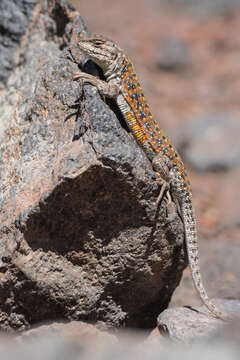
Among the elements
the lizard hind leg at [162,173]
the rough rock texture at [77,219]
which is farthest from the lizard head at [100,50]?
the lizard hind leg at [162,173]

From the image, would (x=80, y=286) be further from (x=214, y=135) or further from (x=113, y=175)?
(x=214, y=135)

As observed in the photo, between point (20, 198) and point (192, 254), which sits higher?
point (192, 254)

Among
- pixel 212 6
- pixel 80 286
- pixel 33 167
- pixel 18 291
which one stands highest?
pixel 212 6

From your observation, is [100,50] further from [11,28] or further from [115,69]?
[11,28]

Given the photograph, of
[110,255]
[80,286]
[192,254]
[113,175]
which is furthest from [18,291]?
[192,254]

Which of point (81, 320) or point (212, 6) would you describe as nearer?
point (81, 320)

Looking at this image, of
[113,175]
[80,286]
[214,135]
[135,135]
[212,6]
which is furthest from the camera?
[212,6]

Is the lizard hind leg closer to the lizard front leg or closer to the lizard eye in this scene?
the lizard front leg

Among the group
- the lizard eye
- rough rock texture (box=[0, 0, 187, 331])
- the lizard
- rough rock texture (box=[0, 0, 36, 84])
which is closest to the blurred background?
the lizard
